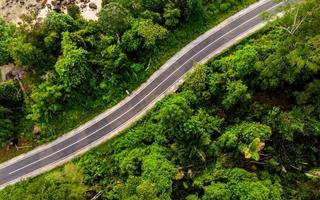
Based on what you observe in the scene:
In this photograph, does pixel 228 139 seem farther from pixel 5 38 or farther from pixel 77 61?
pixel 5 38

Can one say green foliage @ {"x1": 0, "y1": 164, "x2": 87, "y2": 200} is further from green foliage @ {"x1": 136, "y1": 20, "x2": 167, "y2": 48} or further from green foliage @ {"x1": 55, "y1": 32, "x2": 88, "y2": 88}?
green foliage @ {"x1": 136, "y1": 20, "x2": 167, "y2": 48}

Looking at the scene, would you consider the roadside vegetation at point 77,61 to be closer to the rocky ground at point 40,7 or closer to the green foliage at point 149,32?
the green foliage at point 149,32

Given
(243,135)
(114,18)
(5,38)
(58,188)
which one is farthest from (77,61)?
(243,135)

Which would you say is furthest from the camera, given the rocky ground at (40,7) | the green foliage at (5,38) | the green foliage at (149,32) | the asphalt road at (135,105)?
the rocky ground at (40,7)

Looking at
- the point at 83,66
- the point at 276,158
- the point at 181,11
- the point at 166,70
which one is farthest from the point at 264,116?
the point at 83,66

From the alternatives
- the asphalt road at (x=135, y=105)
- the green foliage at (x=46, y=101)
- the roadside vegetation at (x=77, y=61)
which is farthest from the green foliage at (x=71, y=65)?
the asphalt road at (x=135, y=105)

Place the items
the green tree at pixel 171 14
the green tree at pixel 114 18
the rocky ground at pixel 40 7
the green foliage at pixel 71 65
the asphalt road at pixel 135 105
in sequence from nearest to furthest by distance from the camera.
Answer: the green foliage at pixel 71 65
the green tree at pixel 114 18
the asphalt road at pixel 135 105
the green tree at pixel 171 14
the rocky ground at pixel 40 7

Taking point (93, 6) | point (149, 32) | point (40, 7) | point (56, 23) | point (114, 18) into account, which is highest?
point (114, 18)
